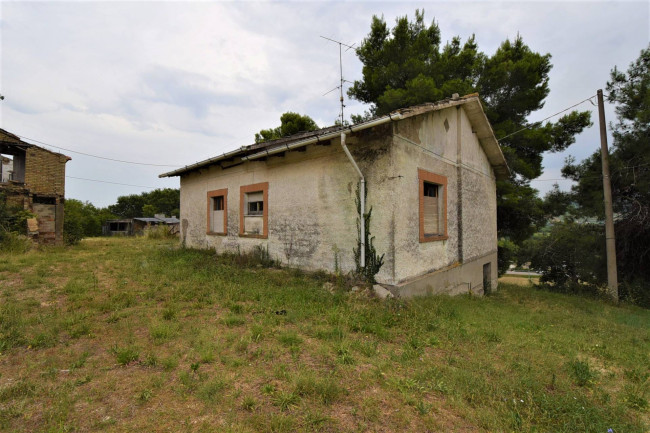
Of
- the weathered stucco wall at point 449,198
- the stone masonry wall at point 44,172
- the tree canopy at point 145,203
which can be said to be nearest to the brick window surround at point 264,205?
the weathered stucco wall at point 449,198

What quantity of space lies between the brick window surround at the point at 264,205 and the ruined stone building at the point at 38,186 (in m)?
9.84

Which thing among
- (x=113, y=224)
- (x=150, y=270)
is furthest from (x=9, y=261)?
(x=113, y=224)

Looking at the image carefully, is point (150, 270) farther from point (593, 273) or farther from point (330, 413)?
point (593, 273)

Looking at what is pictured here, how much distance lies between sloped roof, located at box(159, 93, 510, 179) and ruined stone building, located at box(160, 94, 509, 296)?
0.03 m

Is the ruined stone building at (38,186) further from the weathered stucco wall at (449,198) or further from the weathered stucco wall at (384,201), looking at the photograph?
the weathered stucco wall at (449,198)

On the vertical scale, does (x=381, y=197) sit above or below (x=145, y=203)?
below

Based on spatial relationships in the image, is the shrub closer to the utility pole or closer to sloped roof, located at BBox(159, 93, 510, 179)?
sloped roof, located at BBox(159, 93, 510, 179)

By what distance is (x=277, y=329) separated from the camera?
14.1 ft

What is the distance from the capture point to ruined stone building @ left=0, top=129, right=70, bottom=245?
40.3 feet

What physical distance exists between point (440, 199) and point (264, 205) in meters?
4.78

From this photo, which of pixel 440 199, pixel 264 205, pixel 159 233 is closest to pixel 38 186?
pixel 159 233

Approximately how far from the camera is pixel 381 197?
20.1ft

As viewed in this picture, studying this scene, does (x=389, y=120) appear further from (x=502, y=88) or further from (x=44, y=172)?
(x=44, y=172)

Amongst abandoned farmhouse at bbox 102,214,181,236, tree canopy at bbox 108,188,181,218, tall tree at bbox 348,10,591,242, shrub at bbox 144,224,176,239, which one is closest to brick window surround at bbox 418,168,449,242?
tall tree at bbox 348,10,591,242
